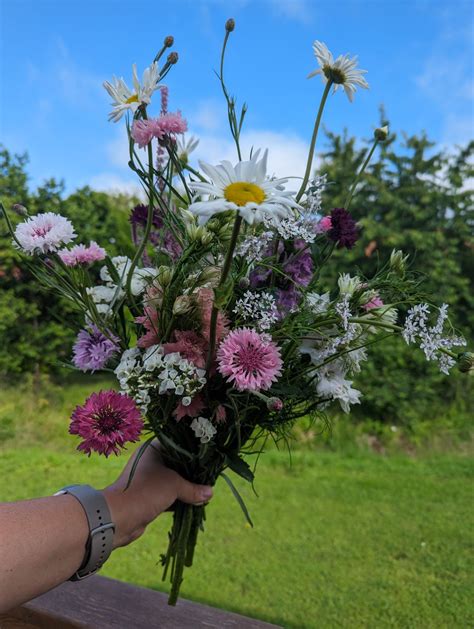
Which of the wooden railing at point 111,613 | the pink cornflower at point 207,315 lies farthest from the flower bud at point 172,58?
the wooden railing at point 111,613

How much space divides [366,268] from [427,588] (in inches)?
110

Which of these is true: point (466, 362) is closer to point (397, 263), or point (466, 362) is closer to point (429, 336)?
point (429, 336)

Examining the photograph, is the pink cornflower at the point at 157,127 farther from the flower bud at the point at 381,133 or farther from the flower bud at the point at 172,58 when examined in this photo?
the flower bud at the point at 381,133

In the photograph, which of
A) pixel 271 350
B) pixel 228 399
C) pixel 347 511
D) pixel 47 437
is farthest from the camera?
pixel 47 437

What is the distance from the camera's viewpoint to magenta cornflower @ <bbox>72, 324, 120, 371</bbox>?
48.5 inches

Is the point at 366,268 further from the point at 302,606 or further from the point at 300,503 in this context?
the point at 302,606

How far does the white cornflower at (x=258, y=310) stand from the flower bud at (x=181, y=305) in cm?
9

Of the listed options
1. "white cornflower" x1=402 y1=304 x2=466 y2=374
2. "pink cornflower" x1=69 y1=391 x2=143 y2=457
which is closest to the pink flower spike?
"pink cornflower" x1=69 y1=391 x2=143 y2=457

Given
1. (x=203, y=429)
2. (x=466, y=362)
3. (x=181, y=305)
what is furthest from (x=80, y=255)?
(x=466, y=362)

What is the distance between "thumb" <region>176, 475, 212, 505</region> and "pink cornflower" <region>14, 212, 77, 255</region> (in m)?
0.57

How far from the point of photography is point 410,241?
15.6 ft

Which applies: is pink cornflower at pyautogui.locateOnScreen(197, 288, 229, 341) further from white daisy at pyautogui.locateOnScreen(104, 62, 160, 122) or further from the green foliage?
the green foliage

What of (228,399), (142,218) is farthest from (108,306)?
(228,399)

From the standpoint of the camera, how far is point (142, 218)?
1338 mm
